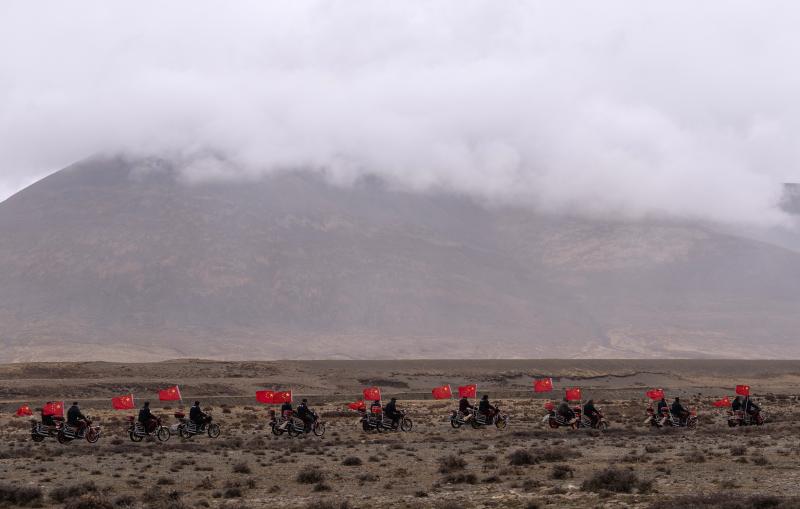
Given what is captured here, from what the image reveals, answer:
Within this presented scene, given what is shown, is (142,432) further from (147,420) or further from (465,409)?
(465,409)

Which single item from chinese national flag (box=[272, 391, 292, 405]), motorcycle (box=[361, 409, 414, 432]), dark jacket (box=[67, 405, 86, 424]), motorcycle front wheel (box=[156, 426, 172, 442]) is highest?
chinese national flag (box=[272, 391, 292, 405])

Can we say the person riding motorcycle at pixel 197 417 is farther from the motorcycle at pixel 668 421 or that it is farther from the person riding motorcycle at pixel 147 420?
the motorcycle at pixel 668 421

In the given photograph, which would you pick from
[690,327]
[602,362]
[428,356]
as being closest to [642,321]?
[690,327]

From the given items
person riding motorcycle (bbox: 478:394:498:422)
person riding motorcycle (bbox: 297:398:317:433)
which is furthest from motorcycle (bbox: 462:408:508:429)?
person riding motorcycle (bbox: 297:398:317:433)

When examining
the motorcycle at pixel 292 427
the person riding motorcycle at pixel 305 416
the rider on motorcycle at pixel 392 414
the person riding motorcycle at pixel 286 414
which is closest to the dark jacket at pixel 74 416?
the motorcycle at pixel 292 427

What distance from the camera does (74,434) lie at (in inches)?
1283

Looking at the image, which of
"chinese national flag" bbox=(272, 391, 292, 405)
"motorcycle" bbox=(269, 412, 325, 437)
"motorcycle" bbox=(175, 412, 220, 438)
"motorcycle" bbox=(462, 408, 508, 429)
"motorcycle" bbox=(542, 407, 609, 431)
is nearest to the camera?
"motorcycle" bbox=(175, 412, 220, 438)

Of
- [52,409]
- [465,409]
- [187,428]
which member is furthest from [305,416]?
[52,409]

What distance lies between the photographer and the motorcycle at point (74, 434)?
107 ft

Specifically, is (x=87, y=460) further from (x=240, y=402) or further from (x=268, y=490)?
(x=240, y=402)

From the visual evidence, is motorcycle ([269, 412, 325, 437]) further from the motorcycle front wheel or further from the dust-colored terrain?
the motorcycle front wheel

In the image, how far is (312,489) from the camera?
21.6 m

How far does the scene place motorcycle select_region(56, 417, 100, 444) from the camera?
1281 inches

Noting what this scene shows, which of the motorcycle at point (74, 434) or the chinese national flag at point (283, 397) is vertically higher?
the chinese national flag at point (283, 397)
